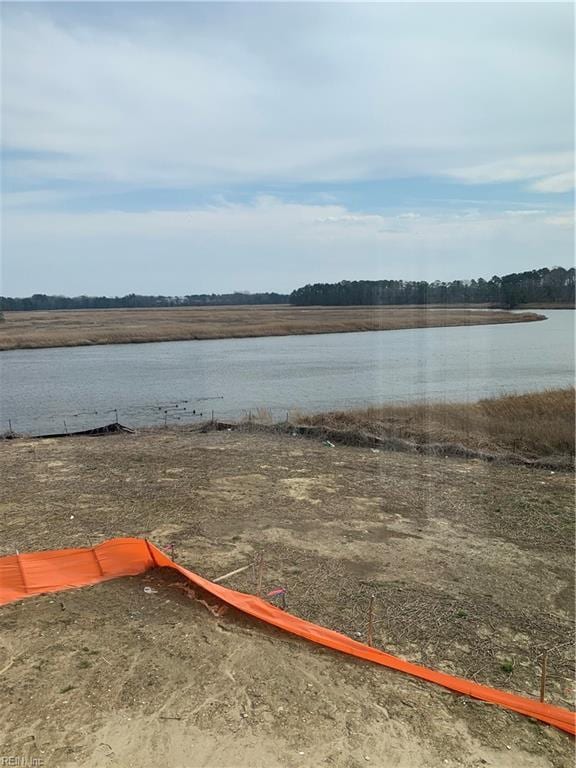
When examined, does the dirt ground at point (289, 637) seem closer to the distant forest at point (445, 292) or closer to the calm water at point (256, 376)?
the calm water at point (256, 376)

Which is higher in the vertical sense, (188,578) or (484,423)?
(188,578)

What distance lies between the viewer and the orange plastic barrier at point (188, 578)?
4340mm

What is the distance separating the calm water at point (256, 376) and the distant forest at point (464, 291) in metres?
16.2

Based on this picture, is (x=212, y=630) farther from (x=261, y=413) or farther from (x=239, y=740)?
(x=261, y=413)

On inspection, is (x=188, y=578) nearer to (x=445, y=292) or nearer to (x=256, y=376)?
(x=256, y=376)

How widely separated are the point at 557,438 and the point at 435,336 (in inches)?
1653

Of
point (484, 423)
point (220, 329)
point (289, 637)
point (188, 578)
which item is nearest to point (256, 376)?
point (484, 423)

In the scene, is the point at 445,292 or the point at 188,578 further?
the point at 445,292

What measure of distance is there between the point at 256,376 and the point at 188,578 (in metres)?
23.1

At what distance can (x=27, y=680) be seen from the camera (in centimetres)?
446

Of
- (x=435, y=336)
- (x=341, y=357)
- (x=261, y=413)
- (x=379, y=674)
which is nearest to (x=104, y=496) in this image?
(x=379, y=674)

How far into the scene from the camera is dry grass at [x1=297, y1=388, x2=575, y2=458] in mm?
13516

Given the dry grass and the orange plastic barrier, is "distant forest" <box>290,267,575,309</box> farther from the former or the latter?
the orange plastic barrier

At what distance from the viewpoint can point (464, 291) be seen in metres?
60.8
